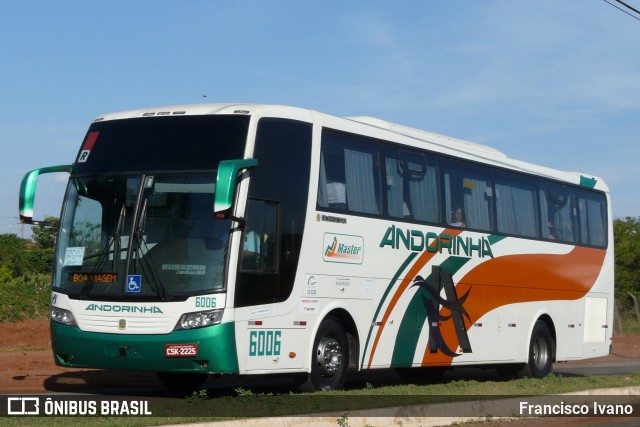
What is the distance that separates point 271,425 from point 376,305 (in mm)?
5681

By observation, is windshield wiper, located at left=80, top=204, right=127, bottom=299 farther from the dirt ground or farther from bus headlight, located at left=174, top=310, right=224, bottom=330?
the dirt ground

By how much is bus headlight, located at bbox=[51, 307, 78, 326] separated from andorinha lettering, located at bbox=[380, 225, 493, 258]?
4710mm

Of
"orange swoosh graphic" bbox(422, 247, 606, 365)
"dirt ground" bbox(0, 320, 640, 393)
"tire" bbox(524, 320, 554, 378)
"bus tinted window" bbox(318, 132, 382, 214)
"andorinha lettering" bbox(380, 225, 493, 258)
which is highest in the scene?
"bus tinted window" bbox(318, 132, 382, 214)

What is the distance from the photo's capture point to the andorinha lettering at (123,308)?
12.9m

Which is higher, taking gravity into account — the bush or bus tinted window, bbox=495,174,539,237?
bus tinted window, bbox=495,174,539,237

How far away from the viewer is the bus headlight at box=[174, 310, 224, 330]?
499 inches

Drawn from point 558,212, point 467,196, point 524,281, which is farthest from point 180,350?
point 558,212

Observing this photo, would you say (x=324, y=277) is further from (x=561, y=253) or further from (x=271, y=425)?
(x=561, y=253)

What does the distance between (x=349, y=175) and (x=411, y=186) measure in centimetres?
192

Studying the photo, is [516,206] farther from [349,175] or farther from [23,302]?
[23,302]

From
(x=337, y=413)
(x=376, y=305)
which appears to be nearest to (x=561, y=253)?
(x=376, y=305)

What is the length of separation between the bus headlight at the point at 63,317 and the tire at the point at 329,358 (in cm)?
312

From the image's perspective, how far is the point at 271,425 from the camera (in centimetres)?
1020

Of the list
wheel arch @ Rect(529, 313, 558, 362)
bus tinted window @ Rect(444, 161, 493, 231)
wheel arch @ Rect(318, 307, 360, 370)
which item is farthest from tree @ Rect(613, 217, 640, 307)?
wheel arch @ Rect(318, 307, 360, 370)
